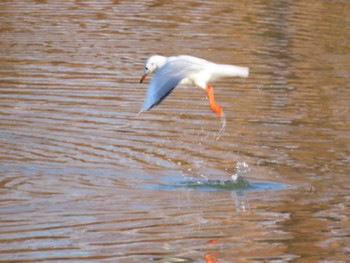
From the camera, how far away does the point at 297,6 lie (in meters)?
20.8

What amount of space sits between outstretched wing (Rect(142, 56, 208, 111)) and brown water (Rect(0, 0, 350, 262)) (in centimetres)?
85

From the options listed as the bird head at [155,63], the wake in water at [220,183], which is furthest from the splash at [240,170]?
the bird head at [155,63]

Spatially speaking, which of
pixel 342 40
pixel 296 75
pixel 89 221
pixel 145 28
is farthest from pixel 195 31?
pixel 89 221

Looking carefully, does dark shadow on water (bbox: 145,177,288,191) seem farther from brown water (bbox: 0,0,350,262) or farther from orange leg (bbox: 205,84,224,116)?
orange leg (bbox: 205,84,224,116)

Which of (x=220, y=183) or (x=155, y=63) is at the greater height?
(x=155, y=63)

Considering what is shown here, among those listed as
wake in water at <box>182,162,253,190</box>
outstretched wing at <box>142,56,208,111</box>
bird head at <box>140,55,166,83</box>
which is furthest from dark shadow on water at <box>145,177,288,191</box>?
outstretched wing at <box>142,56,208,111</box>

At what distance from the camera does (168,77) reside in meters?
8.52

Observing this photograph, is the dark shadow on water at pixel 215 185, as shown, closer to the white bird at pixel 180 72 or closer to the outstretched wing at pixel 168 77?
the white bird at pixel 180 72

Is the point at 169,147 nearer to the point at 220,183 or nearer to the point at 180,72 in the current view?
the point at 220,183

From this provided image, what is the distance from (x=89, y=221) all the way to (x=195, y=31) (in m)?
9.71

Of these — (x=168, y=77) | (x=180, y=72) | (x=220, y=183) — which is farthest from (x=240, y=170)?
(x=168, y=77)

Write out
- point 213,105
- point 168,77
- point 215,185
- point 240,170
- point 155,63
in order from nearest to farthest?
point 168,77
point 213,105
point 155,63
point 215,185
point 240,170

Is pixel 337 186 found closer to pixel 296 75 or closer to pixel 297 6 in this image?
pixel 296 75

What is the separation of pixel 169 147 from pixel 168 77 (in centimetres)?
220
